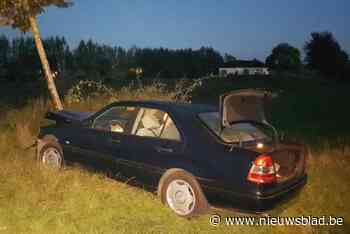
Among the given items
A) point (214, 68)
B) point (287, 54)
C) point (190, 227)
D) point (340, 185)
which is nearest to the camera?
point (190, 227)

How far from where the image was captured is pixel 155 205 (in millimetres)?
5035

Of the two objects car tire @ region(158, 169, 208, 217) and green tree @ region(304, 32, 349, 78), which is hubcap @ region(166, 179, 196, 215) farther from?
green tree @ region(304, 32, 349, 78)

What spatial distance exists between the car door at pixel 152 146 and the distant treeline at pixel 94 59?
6213 centimetres

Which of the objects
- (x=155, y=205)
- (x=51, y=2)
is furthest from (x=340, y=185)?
(x=51, y=2)

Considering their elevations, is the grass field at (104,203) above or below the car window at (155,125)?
below

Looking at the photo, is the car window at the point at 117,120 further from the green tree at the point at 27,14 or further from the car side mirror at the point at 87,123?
the green tree at the point at 27,14

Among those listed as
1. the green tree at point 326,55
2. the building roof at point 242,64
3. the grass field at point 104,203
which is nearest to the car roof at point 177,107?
the grass field at point 104,203

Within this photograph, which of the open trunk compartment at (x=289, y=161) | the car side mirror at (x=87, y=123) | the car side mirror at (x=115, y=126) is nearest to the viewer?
the open trunk compartment at (x=289, y=161)

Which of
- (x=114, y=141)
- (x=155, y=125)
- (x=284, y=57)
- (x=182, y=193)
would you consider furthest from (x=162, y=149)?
(x=284, y=57)

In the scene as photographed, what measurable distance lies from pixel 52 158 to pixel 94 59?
84.8 m

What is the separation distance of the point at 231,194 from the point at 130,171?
164 cm

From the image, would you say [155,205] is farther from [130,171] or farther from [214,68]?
[214,68]

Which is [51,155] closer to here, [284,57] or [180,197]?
[180,197]

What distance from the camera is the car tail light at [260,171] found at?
4152 millimetres
